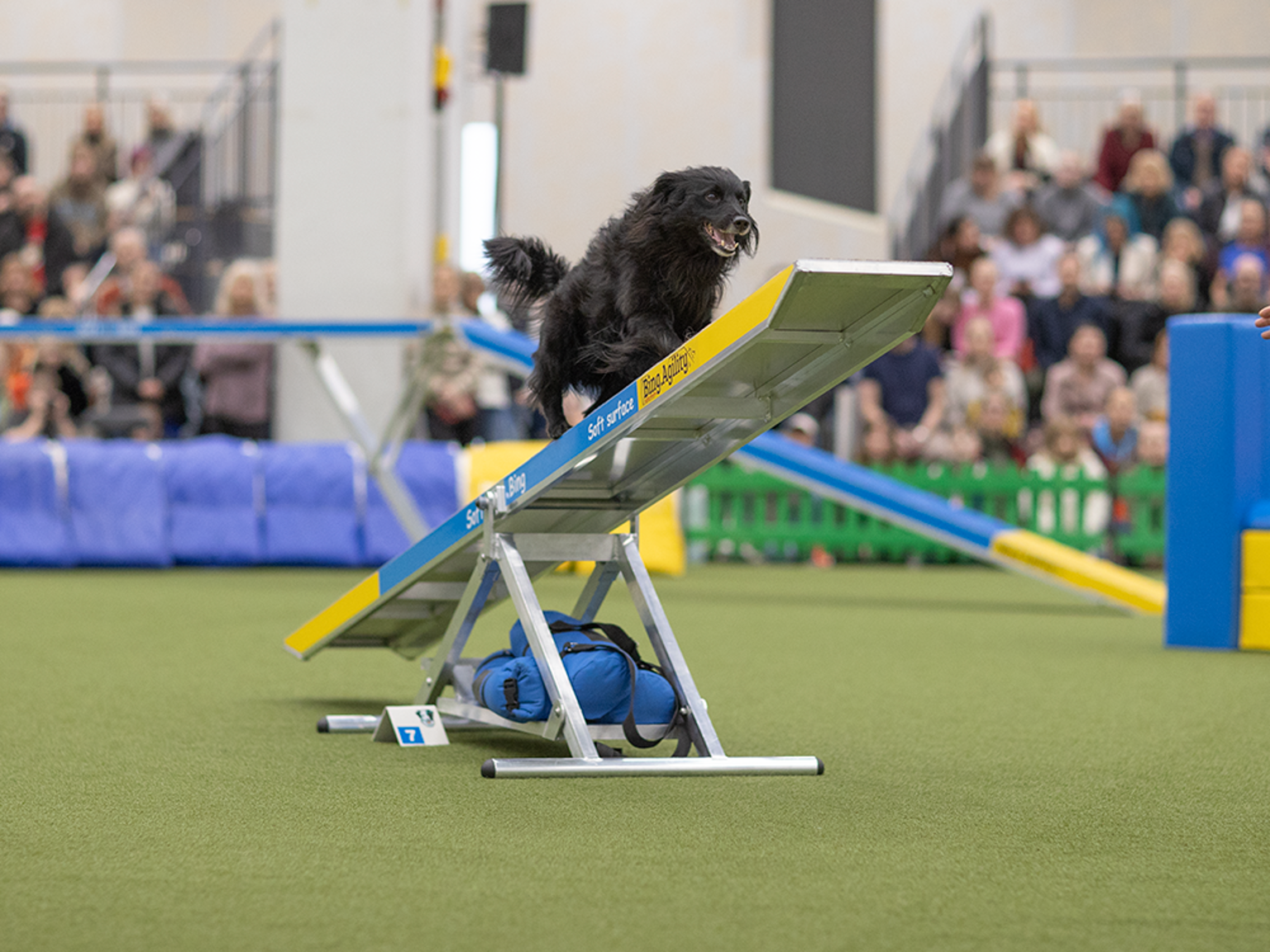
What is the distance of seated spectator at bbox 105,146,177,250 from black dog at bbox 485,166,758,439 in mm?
10914

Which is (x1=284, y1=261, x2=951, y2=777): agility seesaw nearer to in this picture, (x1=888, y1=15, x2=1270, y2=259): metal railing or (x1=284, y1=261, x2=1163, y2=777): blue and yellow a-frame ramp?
(x1=284, y1=261, x2=1163, y2=777): blue and yellow a-frame ramp

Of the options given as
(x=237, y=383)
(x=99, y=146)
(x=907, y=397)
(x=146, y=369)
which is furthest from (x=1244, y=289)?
(x=99, y=146)

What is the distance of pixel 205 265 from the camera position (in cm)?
1331

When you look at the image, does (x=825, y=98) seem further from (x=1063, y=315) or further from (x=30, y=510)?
(x=30, y=510)

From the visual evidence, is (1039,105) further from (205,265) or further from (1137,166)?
(205,265)

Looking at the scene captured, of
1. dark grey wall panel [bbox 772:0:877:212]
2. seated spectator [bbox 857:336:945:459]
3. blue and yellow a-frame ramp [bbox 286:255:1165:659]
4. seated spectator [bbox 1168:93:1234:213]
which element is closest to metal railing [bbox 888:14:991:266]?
dark grey wall panel [bbox 772:0:877:212]

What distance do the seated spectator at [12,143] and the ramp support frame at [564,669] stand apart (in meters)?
11.7

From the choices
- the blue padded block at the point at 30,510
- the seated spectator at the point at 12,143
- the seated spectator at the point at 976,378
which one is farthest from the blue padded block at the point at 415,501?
the seated spectator at the point at 12,143

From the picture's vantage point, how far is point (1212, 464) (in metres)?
5.62

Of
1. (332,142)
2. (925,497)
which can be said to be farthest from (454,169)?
(925,497)

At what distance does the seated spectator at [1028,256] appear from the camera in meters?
11.4

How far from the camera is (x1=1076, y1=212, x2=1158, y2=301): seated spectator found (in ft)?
37.2

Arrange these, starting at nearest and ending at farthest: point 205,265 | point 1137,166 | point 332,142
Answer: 1. point 332,142
2. point 1137,166
3. point 205,265

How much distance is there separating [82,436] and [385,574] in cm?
768
